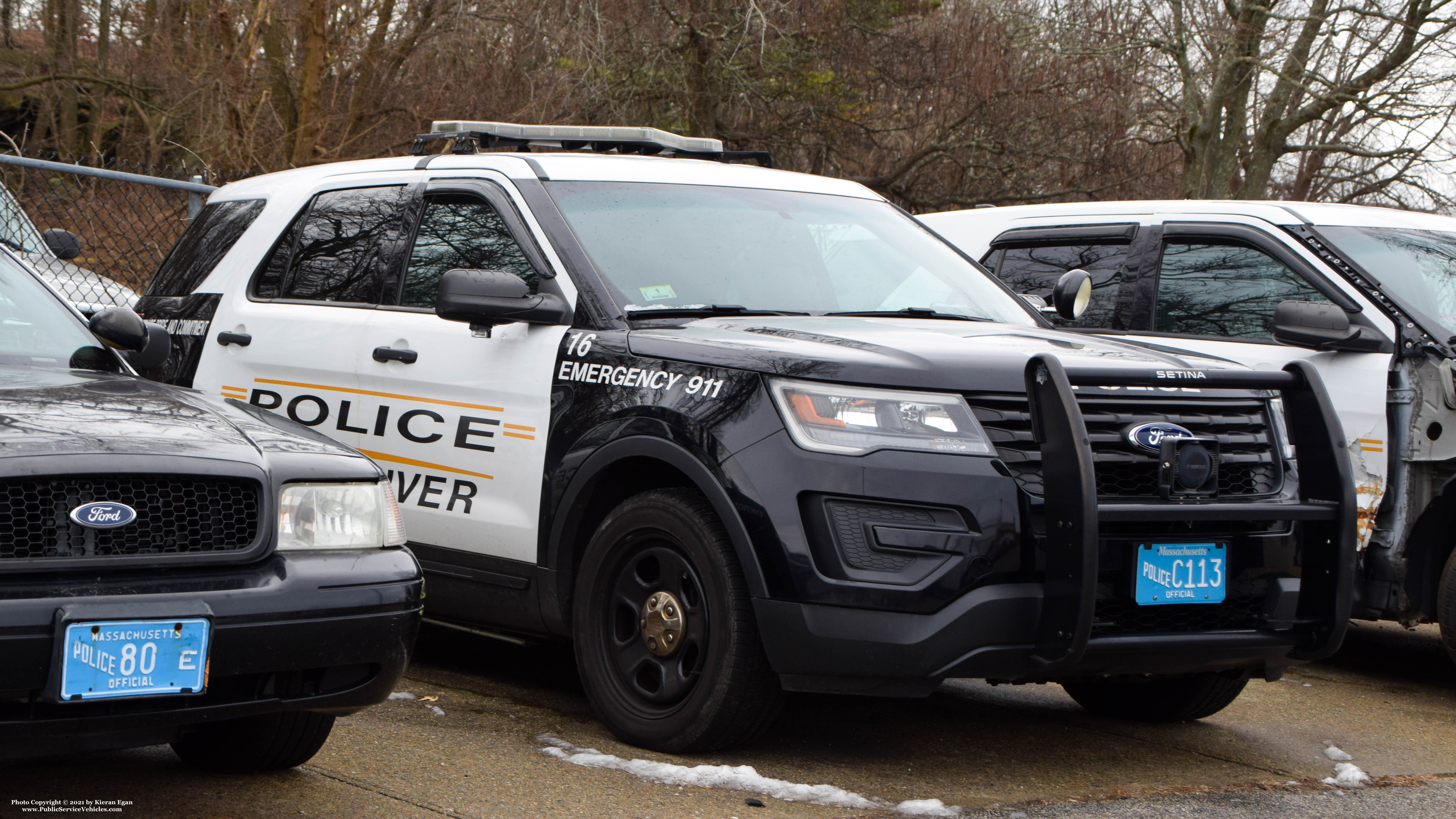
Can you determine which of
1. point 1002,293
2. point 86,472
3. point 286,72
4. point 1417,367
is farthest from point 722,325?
point 286,72

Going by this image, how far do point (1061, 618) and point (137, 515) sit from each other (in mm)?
2201

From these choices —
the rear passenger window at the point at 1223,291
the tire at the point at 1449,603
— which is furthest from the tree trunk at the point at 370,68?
the tire at the point at 1449,603

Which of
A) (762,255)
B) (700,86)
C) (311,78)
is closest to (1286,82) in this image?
(700,86)

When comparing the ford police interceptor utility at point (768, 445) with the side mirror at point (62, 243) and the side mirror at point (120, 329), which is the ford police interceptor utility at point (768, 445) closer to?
the side mirror at point (120, 329)

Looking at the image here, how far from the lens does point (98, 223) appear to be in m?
9.41

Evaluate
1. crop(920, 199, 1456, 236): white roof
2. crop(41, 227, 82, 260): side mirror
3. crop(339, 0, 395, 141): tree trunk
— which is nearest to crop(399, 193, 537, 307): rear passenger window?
crop(920, 199, 1456, 236): white roof

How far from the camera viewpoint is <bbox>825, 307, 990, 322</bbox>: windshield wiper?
489 centimetres

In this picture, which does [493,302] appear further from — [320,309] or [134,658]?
[134,658]

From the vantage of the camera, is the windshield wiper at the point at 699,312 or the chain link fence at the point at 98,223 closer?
the windshield wiper at the point at 699,312

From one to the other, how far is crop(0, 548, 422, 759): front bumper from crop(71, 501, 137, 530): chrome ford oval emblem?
10cm

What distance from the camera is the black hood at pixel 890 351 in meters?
3.91

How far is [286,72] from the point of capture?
49.5 feet

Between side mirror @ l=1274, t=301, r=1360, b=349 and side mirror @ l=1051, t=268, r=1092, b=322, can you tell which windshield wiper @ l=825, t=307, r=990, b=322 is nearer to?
side mirror @ l=1051, t=268, r=1092, b=322

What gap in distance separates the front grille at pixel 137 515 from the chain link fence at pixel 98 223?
5.82 m
